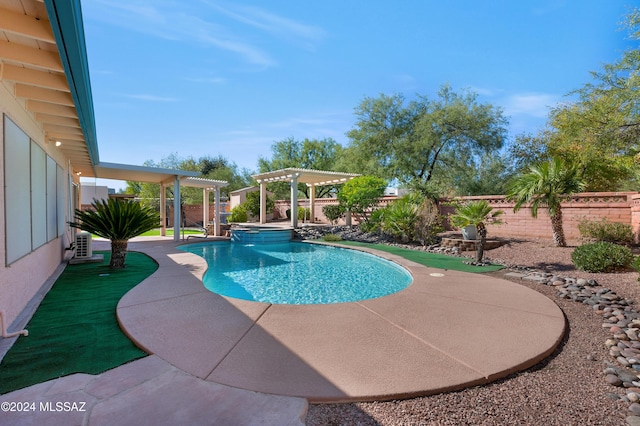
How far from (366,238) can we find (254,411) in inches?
541

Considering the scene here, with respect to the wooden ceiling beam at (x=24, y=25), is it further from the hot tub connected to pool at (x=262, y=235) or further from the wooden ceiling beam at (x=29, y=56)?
the hot tub connected to pool at (x=262, y=235)

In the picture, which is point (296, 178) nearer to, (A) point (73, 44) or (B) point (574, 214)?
(B) point (574, 214)

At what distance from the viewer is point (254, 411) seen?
2.35m

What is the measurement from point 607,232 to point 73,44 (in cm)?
1417

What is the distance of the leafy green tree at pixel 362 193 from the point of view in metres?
17.1

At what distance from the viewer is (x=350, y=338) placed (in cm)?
379

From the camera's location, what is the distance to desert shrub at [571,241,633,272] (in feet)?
24.1

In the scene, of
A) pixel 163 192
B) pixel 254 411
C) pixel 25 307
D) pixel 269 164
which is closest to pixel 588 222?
pixel 254 411

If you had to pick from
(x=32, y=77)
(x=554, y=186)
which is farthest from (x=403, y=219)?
(x=32, y=77)

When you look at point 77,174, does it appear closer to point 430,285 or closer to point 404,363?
point 430,285

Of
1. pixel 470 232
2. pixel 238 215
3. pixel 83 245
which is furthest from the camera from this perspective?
pixel 238 215

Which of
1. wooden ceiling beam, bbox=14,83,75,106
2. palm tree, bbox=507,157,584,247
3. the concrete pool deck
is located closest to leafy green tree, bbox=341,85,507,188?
palm tree, bbox=507,157,584,247

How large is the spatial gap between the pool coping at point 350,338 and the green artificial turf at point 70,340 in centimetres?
23

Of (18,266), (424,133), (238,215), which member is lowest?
(18,266)
